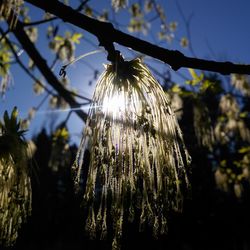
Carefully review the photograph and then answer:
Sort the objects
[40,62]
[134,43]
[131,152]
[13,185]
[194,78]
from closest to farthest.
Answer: [134,43]
[131,152]
[13,185]
[40,62]
[194,78]

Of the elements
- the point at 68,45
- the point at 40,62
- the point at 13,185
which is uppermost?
the point at 68,45

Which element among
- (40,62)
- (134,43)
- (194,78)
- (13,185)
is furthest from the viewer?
(194,78)

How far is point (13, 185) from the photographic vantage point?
5.94ft

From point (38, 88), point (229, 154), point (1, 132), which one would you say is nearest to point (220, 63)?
point (1, 132)

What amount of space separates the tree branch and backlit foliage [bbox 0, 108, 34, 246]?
1007mm

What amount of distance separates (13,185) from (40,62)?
4.66 ft

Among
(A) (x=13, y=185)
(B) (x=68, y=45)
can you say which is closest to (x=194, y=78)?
(B) (x=68, y=45)

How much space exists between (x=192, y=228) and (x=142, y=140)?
18.3m

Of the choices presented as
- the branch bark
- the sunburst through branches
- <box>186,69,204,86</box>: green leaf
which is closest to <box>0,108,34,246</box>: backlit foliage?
the sunburst through branches

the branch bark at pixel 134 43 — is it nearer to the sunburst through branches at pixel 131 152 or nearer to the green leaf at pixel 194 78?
the sunburst through branches at pixel 131 152

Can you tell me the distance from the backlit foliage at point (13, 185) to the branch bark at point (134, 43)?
0.93 m

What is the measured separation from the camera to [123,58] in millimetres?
1488

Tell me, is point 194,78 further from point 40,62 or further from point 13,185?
point 13,185

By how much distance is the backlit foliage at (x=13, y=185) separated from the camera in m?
1.81
